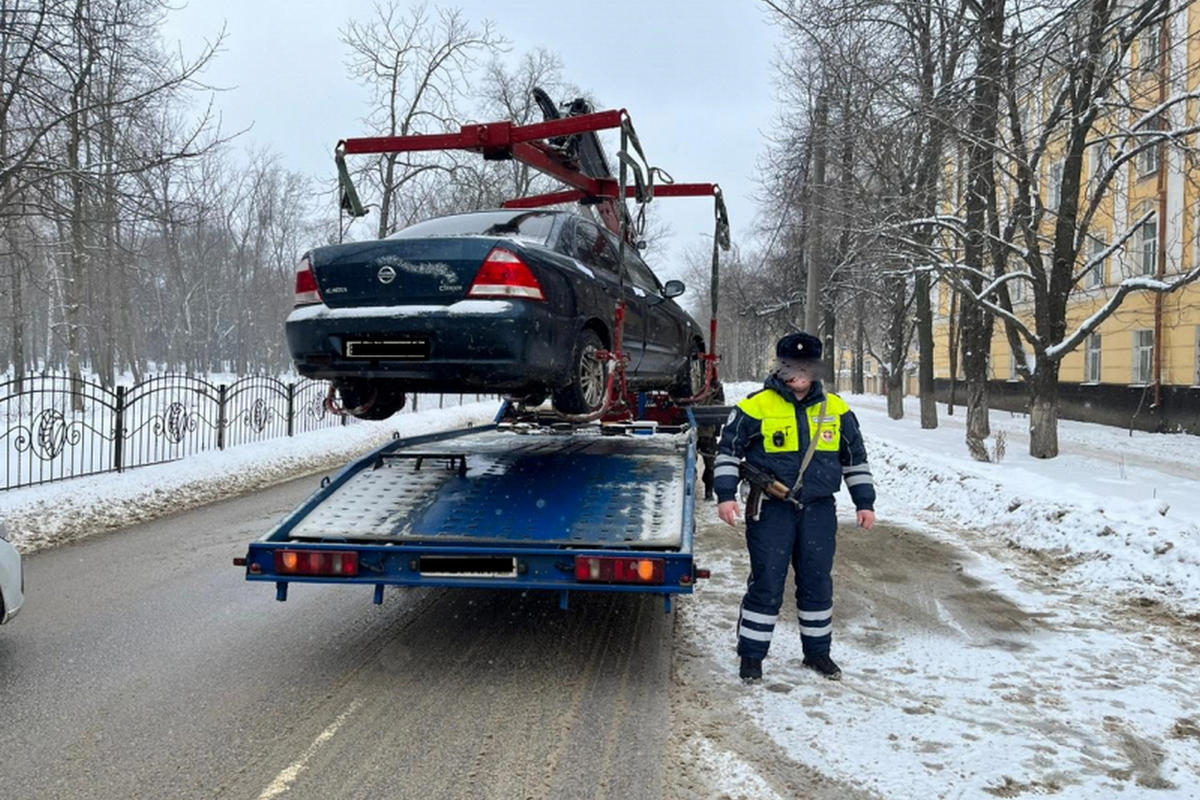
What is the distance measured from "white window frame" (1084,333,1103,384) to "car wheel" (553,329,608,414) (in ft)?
75.0

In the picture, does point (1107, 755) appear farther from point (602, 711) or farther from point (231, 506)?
point (231, 506)

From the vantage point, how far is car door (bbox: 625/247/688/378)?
7.02 metres

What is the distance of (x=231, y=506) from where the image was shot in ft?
31.0

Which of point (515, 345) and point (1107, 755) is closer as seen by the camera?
point (1107, 755)

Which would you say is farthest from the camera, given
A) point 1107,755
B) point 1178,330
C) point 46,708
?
point 1178,330

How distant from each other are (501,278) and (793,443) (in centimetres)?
175

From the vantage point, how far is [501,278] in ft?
14.7

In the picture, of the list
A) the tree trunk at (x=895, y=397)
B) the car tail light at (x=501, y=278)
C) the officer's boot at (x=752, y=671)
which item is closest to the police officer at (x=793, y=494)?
the officer's boot at (x=752, y=671)

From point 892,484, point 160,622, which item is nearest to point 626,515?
point 160,622

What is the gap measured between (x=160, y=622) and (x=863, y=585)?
459 cm

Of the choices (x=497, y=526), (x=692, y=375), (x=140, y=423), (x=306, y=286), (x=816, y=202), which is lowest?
(x=497, y=526)

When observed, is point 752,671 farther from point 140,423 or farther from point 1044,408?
point 140,423

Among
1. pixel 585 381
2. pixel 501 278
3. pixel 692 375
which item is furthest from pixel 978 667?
pixel 692 375

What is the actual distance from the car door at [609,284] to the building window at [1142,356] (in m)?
19.3
